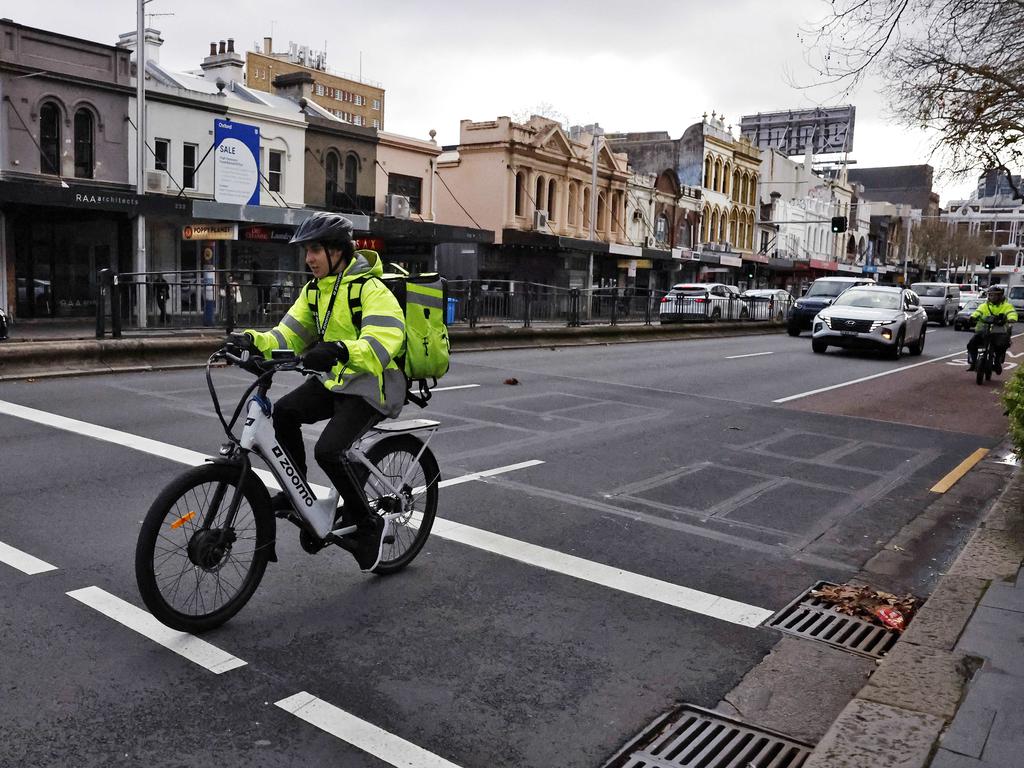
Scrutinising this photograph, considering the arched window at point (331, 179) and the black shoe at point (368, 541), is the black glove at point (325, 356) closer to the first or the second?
the black shoe at point (368, 541)

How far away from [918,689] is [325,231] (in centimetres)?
331

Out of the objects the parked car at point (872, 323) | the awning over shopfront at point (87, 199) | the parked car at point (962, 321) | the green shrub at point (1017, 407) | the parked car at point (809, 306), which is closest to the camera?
the green shrub at point (1017, 407)

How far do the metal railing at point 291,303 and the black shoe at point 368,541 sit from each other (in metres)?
5.63

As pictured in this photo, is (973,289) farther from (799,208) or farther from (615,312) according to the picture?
(615,312)

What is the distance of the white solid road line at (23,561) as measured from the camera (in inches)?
198

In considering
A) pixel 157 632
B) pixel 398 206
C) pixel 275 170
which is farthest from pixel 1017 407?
pixel 398 206

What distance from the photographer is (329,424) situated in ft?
15.2

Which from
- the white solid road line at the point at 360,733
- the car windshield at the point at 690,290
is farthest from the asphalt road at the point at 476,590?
the car windshield at the point at 690,290

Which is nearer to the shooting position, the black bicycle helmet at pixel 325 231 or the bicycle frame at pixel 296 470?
the bicycle frame at pixel 296 470

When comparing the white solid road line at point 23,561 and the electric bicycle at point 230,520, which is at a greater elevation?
the electric bicycle at point 230,520

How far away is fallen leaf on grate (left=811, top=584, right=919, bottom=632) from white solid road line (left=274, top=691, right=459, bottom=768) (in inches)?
108

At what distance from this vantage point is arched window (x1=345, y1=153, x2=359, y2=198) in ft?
119

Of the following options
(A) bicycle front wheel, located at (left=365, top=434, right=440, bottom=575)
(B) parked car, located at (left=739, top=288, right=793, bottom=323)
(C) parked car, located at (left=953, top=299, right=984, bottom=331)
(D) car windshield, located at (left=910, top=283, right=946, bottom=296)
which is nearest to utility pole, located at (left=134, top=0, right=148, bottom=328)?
(B) parked car, located at (left=739, top=288, right=793, bottom=323)

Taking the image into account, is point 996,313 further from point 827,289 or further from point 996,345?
point 827,289
